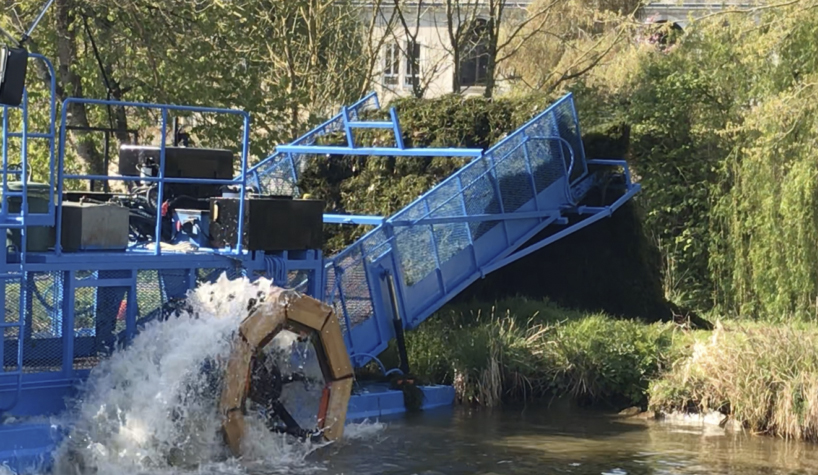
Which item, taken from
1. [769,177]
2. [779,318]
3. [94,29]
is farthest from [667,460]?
[94,29]

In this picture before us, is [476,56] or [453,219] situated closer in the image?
[453,219]

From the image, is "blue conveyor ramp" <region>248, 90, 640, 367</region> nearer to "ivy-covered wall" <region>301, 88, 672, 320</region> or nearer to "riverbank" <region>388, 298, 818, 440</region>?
"ivy-covered wall" <region>301, 88, 672, 320</region>

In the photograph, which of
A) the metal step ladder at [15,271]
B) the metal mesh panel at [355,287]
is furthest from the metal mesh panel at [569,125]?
the metal step ladder at [15,271]

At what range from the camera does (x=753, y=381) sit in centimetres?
1330

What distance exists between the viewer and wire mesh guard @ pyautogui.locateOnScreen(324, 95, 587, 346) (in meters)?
14.0

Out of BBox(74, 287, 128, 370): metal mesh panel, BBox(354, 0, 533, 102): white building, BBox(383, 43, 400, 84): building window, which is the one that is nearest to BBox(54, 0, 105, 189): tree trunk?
BBox(354, 0, 533, 102): white building

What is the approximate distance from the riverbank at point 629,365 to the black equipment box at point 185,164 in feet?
12.2

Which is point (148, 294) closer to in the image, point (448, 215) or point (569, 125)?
point (448, 215)

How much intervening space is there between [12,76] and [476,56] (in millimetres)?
19118

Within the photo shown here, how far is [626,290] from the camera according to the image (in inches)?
691

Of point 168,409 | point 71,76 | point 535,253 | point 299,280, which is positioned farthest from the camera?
point 71,76

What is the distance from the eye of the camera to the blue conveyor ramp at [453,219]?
14148 mm

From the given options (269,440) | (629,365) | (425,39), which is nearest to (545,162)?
(629,365)

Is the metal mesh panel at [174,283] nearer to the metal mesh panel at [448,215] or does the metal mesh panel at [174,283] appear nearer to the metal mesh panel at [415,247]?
the metal mesh panel at [415,247]
